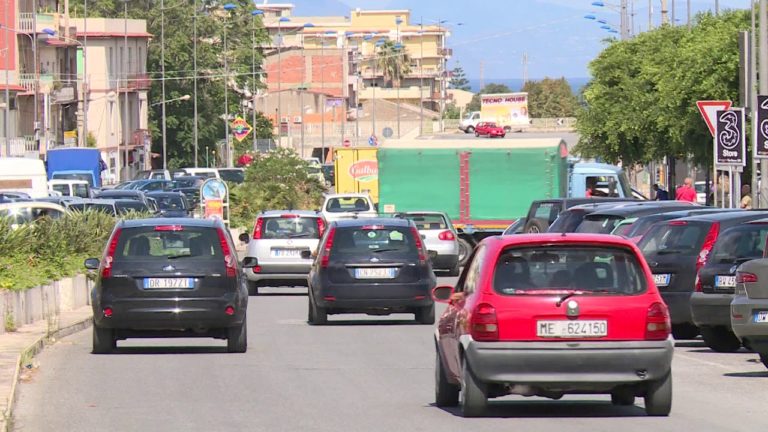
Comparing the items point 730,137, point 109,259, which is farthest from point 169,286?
point 730,137

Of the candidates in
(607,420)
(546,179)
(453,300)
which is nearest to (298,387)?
(453,300)

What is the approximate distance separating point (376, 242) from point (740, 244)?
21.7 ft

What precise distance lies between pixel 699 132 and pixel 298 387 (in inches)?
1400

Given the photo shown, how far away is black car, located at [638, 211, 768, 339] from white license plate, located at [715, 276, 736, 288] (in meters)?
0.81

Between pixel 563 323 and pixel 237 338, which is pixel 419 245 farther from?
pixel 563 323

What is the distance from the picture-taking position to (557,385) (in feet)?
41.5

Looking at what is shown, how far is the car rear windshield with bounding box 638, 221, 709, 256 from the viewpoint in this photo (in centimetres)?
2095

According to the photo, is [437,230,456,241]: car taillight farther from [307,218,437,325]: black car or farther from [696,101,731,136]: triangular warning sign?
[307,218,437,325]: black car

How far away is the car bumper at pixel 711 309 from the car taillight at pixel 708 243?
892 millimetres

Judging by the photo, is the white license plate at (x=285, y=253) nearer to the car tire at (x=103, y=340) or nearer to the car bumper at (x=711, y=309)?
the car tire at (x=103, y=340)

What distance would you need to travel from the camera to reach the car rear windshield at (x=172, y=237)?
64.2 ft

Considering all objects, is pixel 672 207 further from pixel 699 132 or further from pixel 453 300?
pixel 699 132

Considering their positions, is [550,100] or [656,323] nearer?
[656,323]

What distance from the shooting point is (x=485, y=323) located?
12695 mm
